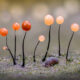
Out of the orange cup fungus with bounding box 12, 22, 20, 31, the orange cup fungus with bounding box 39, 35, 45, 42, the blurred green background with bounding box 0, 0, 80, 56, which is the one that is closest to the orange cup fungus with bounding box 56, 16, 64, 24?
the blurred green background with bounding box 0, 0, 80, 56

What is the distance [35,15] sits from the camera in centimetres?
127

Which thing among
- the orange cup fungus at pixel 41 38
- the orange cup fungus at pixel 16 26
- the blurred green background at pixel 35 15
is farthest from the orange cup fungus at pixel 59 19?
the orange cup fungus at pixel 16 26

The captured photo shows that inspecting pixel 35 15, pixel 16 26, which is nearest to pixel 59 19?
pixel 35 15

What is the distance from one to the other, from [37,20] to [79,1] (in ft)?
1.14

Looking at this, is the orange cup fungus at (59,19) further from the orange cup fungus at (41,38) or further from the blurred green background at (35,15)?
the orange cup fungus at (41,38)

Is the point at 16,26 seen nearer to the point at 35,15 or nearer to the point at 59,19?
the point at 35,15

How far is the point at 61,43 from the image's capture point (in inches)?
53.1

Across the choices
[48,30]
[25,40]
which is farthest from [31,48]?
[48,30]

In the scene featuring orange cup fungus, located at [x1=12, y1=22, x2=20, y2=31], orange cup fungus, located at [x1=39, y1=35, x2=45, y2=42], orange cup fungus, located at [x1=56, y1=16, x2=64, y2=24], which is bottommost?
orange cup fungus, located at [x1=39, y1=35, x2=45, y2=42]

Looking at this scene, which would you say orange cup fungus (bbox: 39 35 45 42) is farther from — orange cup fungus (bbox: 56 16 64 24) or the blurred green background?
orange cup fungus (bbox: 56 16 64 24)

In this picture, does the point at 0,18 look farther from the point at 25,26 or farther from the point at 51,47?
the point at 51,47

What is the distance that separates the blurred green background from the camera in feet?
4.09

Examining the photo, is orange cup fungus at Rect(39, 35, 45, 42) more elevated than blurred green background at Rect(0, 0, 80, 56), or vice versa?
blurred green background at Rect(0, 0, 80, 56)

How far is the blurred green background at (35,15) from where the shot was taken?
4.09 feet
